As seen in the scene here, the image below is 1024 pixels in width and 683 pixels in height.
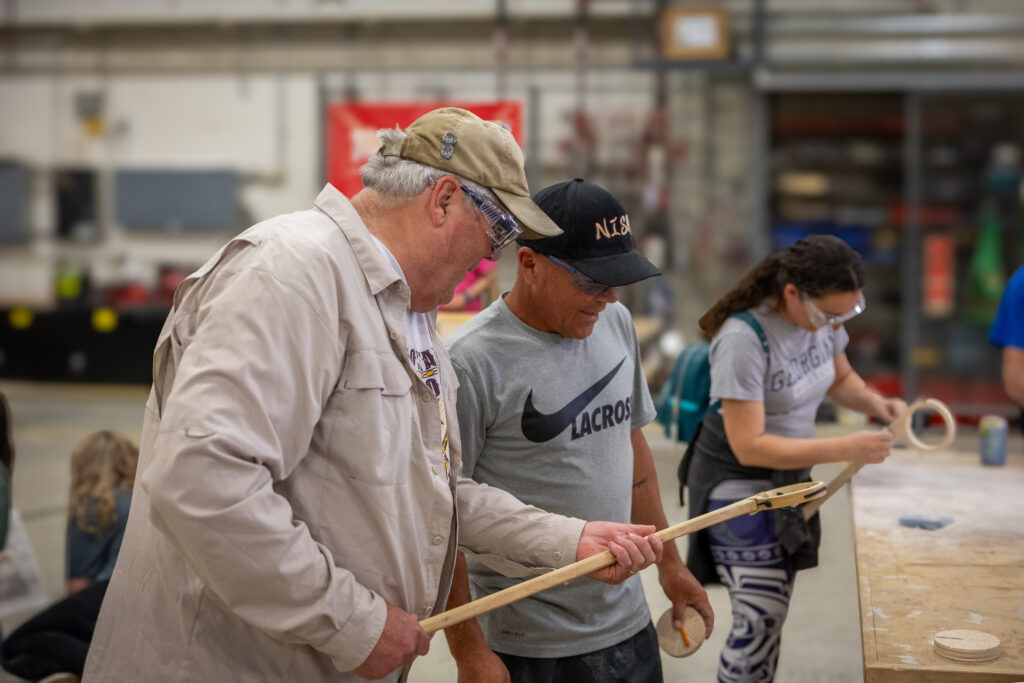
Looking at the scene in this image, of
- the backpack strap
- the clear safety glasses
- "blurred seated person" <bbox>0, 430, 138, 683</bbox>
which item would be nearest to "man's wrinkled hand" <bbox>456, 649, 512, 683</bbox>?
the backpack strap

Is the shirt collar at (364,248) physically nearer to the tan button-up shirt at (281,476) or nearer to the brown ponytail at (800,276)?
the tan button-up shirt at (281,476)

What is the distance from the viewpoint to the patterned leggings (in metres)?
2.81

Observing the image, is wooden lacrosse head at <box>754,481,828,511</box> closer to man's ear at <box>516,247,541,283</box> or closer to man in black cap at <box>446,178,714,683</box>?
man in black cap at <box>446,178,714,683</box>

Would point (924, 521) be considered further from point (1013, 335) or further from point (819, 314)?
point (1013, 335)

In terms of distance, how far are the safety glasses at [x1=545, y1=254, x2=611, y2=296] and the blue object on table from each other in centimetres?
123

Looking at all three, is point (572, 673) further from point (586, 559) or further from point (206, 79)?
point (206, 79)

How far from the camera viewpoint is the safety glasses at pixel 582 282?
6.91 feet

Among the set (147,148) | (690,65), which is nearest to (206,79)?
(147,148)

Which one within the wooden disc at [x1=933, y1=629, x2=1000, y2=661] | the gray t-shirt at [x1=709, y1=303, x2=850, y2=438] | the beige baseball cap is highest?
the beige baseball cap

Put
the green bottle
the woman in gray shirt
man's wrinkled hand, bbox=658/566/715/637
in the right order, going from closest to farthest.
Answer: man's wrinkled hand, bbox=658/566/715/637 → the woman in gray shirt → the green bottle

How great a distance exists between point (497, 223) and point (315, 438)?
45 centimetres

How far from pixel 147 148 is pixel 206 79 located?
0.91 meters

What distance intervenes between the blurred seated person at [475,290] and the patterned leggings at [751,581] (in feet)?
4.36

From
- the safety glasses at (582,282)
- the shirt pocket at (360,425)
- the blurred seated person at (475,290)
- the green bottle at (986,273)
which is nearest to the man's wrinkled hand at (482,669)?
the shirt pocket at (360,425)
